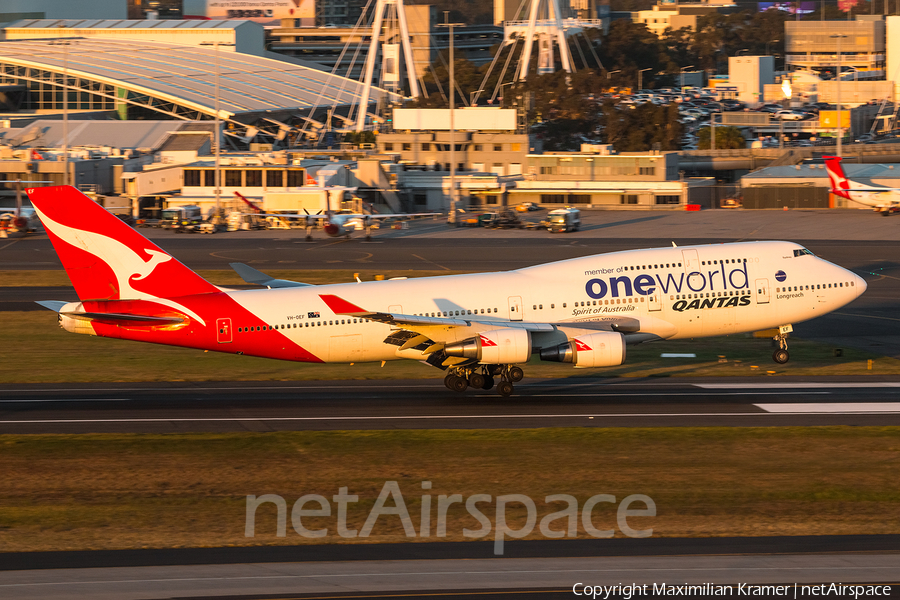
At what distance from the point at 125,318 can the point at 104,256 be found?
2.64 meters

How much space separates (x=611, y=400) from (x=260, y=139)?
525ft

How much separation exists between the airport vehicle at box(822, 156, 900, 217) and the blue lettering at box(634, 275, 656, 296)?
81.1m

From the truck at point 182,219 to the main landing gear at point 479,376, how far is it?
78784mm

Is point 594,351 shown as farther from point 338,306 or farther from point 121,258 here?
point 121,258

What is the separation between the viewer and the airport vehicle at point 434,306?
39.4 m

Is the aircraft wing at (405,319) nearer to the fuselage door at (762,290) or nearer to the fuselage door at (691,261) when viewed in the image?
the fuselage door at (691,261)

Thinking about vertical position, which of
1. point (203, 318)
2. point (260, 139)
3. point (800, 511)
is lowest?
point (800, 511)

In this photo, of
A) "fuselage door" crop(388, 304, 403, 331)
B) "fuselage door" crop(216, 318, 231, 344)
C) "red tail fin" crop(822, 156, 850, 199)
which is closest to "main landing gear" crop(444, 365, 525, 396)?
"fuselage door" crop(388, 304, 403, 331)

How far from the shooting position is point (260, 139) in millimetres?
191000

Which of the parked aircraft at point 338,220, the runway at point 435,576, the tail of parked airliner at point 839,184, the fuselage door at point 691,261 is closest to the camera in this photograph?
the runway at point 435,576

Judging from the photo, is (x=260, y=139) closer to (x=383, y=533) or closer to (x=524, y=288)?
(x=524, y=288)

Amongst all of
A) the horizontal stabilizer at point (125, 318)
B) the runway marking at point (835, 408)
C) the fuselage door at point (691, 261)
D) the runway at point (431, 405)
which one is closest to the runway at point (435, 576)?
the runway at point (431, 405)

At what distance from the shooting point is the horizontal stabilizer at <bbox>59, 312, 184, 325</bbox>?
3909cm

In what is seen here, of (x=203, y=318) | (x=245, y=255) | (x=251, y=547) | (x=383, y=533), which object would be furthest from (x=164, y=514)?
(x=245, y=255)
